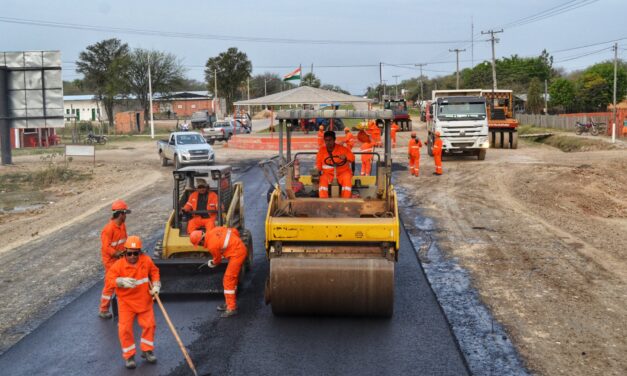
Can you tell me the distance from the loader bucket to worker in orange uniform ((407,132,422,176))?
13524 mm

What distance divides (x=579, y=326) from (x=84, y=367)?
18.6ft

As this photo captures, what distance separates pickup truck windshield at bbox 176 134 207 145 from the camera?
91.1ft

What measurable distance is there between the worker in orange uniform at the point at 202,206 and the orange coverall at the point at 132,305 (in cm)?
293

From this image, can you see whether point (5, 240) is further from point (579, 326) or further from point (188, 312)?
point (579, 326)

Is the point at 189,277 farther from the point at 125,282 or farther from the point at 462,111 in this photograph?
the point at 462,111

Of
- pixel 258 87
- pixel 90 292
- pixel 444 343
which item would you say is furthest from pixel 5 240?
pixel 258 87

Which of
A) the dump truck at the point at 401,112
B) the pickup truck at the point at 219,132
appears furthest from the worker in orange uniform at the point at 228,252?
the dump truck at the point at 401,112

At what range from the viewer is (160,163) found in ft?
100

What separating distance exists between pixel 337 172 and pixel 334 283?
2396mm

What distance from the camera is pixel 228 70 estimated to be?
87.0m

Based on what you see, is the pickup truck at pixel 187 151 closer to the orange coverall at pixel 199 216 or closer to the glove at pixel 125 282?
the orange coverall at pixel 199 216

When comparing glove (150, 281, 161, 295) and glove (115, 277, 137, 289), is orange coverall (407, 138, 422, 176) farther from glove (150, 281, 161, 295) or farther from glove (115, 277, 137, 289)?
glove (115, 277, 137, 289)

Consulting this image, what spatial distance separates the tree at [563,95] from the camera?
72750 mm

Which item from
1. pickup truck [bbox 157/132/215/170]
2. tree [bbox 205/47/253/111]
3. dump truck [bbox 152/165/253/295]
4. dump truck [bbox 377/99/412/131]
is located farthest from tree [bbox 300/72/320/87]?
dump truck [bbox 152/165/253/295]
